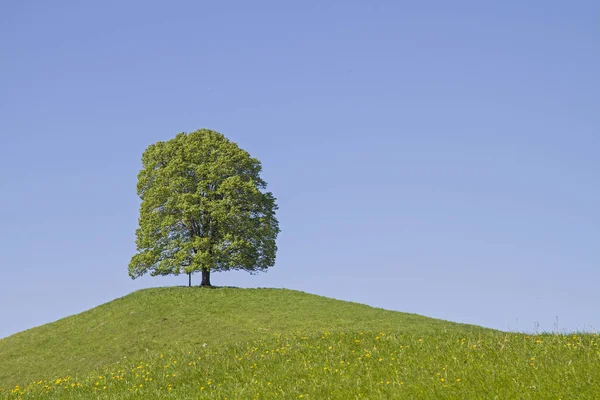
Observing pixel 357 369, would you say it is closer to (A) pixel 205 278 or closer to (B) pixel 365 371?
(B) pixel 365 371

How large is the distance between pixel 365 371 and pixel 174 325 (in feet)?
91.6

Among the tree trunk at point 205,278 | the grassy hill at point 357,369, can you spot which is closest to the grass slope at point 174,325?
the grassy hill at point 357,369

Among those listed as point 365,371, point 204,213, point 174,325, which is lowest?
point 365,371

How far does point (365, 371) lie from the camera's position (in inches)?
642

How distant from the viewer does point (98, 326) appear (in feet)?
150

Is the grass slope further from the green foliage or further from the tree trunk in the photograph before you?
the green foliage

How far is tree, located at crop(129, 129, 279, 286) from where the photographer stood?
170 ft

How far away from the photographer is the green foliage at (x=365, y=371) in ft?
43.8

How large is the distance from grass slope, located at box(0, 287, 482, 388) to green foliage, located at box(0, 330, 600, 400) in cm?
1349

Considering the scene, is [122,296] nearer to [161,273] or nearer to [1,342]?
[161,273]

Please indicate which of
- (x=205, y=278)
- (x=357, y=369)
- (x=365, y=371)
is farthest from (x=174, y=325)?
(x=365, y=371)

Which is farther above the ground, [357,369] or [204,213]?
[204,213]

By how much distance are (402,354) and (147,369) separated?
8.90 m

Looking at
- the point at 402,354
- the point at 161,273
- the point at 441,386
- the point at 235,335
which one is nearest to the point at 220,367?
the point at 402,354
